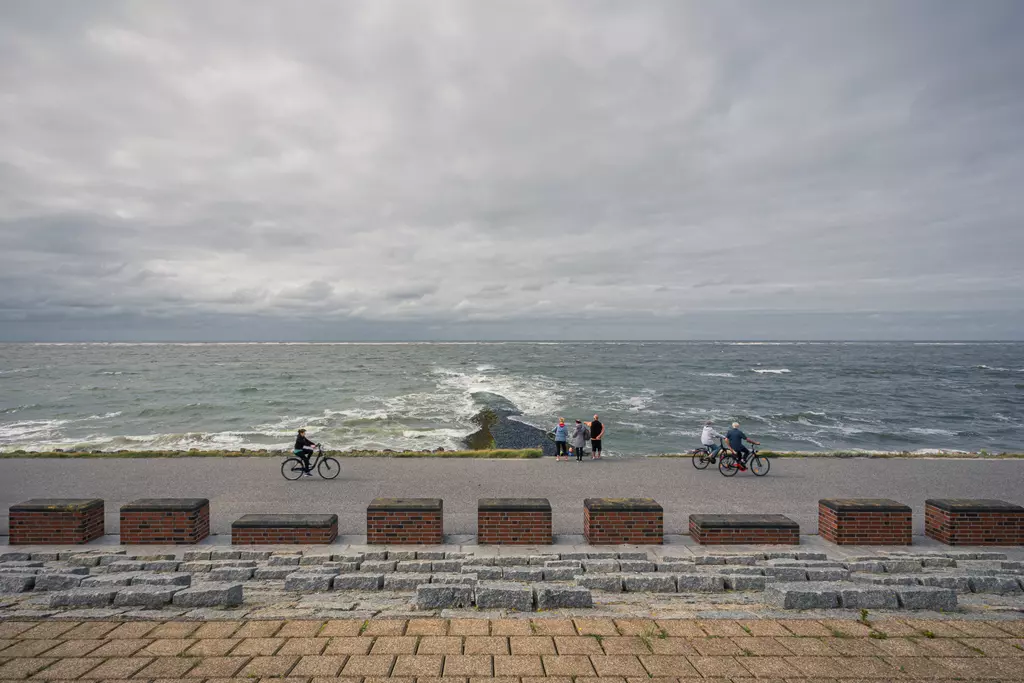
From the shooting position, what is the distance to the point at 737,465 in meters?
15.6

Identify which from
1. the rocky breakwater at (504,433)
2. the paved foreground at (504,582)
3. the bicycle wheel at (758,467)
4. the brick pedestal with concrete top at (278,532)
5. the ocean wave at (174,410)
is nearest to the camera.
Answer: the paved foreground at (504,582)

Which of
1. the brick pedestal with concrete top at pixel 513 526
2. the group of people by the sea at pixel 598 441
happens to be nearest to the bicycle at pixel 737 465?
the group of people by the sea at pixel 598 441

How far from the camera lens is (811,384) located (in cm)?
6500

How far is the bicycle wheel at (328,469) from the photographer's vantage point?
15.5m

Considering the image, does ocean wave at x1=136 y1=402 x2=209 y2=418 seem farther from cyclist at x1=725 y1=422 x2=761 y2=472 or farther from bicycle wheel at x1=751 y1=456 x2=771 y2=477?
bicycle wheel at x1=751 y1=456 x2=771 y2=477

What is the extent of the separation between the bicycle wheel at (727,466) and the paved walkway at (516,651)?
34.2ft

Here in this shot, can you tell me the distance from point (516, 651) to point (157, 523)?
678cm

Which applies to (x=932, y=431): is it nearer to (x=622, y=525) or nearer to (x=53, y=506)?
(x=622, y=525)

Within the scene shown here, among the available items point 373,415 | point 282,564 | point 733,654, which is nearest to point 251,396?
point 373,415

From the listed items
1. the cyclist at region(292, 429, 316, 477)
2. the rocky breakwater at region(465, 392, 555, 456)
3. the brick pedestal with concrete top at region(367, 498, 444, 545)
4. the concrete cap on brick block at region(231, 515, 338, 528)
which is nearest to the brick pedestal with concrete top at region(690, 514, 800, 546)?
the brick pedestal with concrete top at region(367, 498, 444, 545)

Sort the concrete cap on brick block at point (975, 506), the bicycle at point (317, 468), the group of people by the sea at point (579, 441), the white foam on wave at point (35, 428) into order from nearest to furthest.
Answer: the concrete cap on brick block at point (975, 506)
the bicycle at point (317, 468)
the group of people by the sea at point (579, 441)
the white foam on wave at point (35, 428)

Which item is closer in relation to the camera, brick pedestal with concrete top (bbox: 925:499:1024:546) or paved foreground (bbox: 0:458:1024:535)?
brick pedestal with concrete top (bbox: 925:499:1024:546)

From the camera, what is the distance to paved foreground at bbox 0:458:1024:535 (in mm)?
11870

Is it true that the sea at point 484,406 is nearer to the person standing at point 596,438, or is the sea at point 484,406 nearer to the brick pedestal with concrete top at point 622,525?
the person standing at point 596,438
